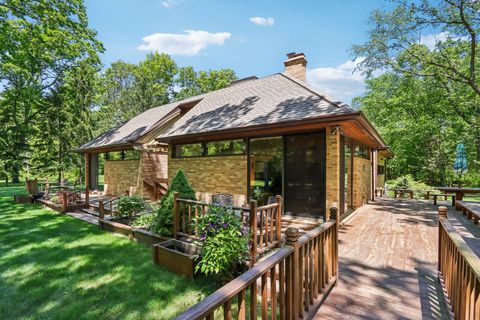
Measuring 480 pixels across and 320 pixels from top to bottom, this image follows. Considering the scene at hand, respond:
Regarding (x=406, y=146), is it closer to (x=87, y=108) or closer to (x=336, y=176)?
(x=336, y=176)

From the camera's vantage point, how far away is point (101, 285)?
4.02 metres

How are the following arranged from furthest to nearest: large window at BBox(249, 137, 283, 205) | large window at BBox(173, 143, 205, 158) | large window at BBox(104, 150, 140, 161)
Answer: large window at BBox(104, 150, 140, 161) < large window at BBox(173, 143, 205, 158) < large window at BBox(249, 137, 283, 205)

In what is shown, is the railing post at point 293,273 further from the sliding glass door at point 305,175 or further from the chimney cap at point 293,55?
the chimney cap at point 293,55

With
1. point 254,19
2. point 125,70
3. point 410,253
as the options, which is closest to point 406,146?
point 254,19

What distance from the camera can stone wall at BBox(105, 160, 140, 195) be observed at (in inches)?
500

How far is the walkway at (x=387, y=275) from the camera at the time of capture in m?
2.85

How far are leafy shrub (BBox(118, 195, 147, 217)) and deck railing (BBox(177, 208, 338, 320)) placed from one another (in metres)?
4.91

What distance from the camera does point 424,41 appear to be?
12430 millimetres

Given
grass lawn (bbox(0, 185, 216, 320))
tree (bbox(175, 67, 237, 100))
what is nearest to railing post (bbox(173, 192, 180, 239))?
grass lawn (bbox(0, 185, 216, 320))

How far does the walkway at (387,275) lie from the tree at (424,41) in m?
9.58

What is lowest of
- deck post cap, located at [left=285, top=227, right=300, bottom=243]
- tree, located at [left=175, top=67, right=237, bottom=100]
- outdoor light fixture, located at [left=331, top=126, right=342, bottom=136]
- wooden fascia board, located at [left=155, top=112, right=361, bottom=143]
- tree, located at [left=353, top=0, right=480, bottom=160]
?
deck post cap, located at [left=285, top=227, right=300, bottom=243]

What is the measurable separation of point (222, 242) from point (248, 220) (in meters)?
0.73

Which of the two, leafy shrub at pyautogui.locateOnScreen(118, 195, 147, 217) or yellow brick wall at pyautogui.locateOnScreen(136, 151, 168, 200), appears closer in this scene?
leafy shrub at pyautogui.locateOnScreen(118, 195, 147, 217)

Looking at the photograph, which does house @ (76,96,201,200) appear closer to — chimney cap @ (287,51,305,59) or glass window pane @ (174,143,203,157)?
glass window pane @ (174,143,203,157)
